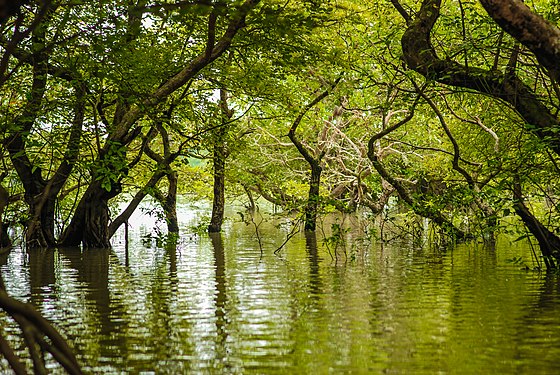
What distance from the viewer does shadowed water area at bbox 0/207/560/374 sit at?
602 centimetres

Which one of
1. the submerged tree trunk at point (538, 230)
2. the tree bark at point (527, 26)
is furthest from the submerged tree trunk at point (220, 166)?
the tree bark at point (527, 26)

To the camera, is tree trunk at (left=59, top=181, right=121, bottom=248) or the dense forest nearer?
the dense forest

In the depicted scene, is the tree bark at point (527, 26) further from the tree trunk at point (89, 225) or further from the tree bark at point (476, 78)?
the tree trunk at point (89, 225)

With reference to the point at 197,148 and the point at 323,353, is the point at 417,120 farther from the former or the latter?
the point at 323,353

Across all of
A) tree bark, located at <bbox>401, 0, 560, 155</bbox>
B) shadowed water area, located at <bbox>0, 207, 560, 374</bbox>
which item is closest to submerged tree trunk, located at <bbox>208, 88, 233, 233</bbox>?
shadowed water area, located at <bbox>0, 207, 560, 374</bbox>

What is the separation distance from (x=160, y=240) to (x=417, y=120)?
14.5m

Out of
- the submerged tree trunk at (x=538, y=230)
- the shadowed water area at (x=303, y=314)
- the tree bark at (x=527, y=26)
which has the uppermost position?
the tree bark at (x=527, y=26)

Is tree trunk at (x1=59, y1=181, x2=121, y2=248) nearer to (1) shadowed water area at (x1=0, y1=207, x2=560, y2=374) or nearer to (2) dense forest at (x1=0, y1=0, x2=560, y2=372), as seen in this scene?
(2) dense forest at (x1=0, y1=0, x2=560, y2=372)

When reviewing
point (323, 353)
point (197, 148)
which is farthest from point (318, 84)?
point (323, 353)

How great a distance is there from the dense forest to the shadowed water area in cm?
145

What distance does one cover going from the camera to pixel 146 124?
19.4 m

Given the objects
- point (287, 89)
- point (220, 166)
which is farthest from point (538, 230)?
point (220, 166)

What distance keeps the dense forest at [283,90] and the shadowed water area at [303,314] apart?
4.76ft

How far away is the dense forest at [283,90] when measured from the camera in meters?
11.3
